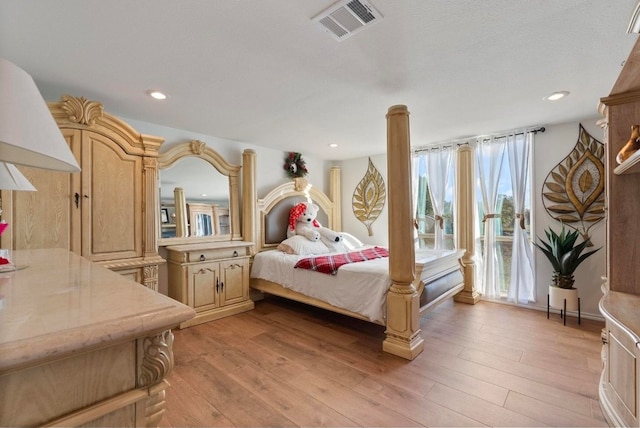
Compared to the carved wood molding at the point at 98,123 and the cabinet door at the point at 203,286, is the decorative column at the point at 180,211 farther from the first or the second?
the carved wood molding at the point at 98,123

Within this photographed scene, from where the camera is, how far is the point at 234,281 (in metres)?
3.46

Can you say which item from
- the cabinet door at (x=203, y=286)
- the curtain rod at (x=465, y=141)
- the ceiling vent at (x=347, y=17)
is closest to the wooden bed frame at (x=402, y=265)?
the ceiling vent at (x=347, y=17)

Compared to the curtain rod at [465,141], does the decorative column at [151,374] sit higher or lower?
lower

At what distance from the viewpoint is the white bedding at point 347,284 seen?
249 centimetres

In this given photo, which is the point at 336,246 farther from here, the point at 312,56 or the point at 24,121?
the point at 24,121

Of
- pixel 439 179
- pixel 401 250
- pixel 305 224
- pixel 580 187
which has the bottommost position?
pixel 401 250

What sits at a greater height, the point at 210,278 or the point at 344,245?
the point at 344,245

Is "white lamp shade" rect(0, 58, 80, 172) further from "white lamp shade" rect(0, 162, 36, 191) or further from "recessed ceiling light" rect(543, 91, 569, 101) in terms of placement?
"recessed ceiling light" rect(543, 91, 569, 101)

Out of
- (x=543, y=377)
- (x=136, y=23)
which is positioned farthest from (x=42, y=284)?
(x=543, y=377)

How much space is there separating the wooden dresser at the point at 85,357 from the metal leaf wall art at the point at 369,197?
4.37m

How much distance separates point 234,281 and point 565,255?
3.74 m

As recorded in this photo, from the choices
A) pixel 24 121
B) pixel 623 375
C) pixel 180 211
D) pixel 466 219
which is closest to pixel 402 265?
pixel 623 375

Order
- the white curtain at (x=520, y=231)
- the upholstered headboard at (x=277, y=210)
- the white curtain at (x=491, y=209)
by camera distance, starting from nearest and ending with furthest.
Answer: the white curtain at (x=520, y=231)
the white curtain at (x=491, y=209)
the upholstered headboard at (x=277, y=210)

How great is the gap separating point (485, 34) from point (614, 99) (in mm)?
996
